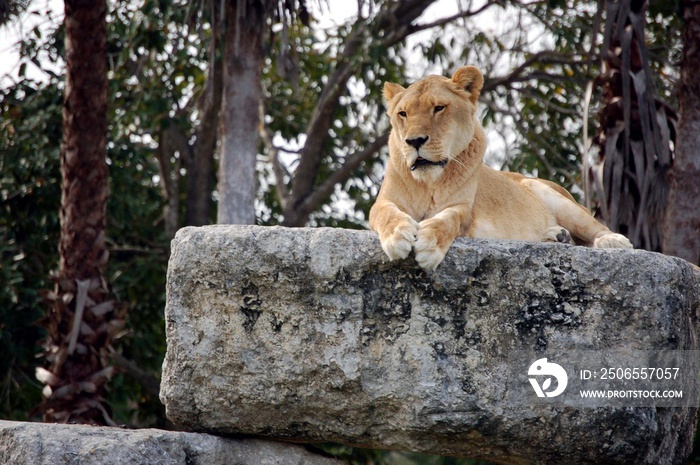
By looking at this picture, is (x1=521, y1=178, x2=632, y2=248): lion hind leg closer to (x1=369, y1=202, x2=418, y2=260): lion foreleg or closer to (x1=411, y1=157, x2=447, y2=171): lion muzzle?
(x1=411, y1=157, x2=447, y2=171): lion muzzle

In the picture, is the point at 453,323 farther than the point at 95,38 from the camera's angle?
No

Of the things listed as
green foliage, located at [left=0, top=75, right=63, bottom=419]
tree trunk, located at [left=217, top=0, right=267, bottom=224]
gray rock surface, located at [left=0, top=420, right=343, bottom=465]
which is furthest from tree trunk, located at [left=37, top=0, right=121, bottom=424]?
gray rock surface, located at [left=0, top=420, right=343, bottom=465]

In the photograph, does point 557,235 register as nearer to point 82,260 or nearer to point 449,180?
point 449,180

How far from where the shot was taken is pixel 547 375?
13.0 feet

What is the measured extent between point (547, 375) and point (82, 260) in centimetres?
444

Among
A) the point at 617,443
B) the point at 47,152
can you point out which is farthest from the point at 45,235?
the point at 617,443

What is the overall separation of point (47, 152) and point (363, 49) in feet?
11.1

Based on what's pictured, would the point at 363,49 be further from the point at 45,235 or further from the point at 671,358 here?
the point at 671,358

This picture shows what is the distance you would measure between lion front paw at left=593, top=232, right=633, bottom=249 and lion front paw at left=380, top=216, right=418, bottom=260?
1.32 m

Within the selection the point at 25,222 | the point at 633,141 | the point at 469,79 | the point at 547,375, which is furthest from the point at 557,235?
the point at 25,222

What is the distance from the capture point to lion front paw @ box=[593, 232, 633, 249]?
4879 mm

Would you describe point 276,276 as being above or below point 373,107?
below

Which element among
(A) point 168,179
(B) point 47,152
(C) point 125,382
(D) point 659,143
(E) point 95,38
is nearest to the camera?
(D) point 659,143

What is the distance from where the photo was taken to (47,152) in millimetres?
9438
